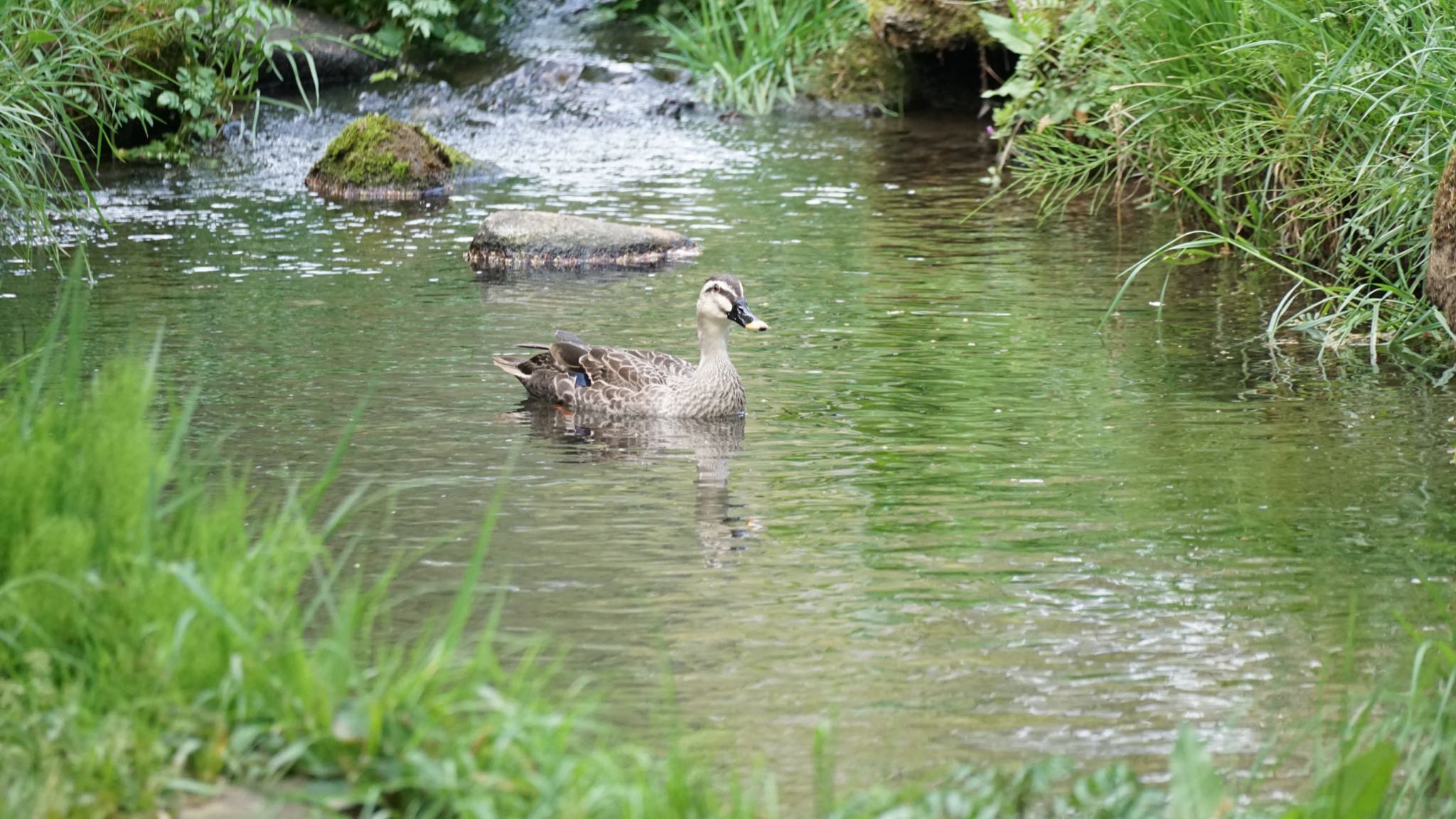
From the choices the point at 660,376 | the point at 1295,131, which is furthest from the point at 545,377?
the point at 1295,131

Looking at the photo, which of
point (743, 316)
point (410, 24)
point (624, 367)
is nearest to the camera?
point (743, 316)

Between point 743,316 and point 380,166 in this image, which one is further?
point 380,166

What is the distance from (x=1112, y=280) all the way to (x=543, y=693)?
7.43m

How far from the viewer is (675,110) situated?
759 inches

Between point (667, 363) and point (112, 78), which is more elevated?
point (112, 78)

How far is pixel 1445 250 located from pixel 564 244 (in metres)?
6.12

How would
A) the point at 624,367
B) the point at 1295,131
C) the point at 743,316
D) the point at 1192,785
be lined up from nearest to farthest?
the point at 1192,785 → the point at 743,316 → the point at 624,367 → the point at 1295,131

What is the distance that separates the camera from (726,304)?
8.84m

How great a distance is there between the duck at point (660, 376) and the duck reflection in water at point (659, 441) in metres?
0.04

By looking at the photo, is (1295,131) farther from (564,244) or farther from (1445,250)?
(564,244)

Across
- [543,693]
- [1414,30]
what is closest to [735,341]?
[1414,30]

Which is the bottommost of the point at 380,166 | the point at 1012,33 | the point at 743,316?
the point at 743,316

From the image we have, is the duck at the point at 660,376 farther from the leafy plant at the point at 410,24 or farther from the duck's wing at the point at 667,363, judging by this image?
the leafy plant at the point at 410,24

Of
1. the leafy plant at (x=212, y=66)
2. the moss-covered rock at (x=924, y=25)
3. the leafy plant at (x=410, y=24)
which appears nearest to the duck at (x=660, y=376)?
the leafy plant at (x=212, y=66)
